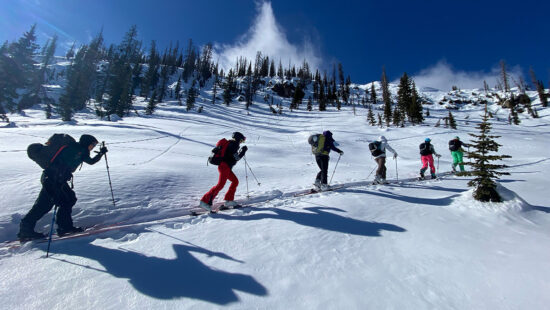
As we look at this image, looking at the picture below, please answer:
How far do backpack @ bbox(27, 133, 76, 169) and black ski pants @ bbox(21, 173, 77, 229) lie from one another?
23 cm

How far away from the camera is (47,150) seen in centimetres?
363

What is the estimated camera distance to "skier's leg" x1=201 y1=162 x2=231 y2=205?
15.7 ft

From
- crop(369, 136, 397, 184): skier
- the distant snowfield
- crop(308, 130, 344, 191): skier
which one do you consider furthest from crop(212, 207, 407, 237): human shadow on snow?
crop(369, 136, 397, 184): skier

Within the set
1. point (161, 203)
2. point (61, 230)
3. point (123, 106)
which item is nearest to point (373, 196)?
point (161, 203)

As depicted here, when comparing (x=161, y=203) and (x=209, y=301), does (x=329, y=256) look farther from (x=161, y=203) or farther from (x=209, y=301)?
(x=161, y=203)

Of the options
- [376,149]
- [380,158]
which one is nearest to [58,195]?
[380,158]

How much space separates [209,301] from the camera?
82.0 inches

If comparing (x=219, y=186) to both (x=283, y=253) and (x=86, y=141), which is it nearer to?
(x=283, y=253)

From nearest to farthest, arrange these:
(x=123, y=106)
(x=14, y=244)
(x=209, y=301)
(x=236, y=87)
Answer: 1. (x=209, y=301)
2. (x=14, y=244)
3. (x=123, y=106)
4. (x=236, y=87)

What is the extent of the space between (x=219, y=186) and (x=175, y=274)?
8.11ft

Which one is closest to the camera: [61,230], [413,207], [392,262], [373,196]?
[392,262]

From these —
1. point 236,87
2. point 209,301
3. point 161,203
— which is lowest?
point 209,301

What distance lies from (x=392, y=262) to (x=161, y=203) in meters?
4.80

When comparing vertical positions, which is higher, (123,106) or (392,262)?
(123,106)
